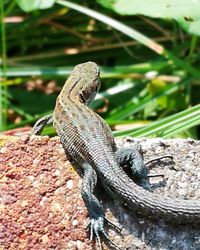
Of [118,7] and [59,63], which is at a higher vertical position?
[118,7]

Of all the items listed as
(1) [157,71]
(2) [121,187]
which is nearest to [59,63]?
(1) [157,71]

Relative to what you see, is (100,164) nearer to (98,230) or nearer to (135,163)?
(135,163)

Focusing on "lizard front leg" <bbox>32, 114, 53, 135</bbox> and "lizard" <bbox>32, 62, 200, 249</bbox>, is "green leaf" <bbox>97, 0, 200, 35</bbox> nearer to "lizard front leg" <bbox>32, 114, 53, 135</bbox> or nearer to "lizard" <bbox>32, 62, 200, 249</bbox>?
"lizard" <bbox>32, 62, 200, 249</bbox>

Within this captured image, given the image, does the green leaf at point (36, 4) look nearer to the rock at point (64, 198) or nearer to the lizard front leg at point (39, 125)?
the lizard front leg at point (39, 125)

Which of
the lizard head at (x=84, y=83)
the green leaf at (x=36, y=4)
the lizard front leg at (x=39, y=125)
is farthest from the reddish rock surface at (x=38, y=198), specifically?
the green leaf at (x=36, y=4)

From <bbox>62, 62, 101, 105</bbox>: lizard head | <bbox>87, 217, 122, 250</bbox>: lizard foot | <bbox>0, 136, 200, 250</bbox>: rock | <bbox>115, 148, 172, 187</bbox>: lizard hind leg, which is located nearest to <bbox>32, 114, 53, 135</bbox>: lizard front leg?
<bbox>62, 62, 101, 105</bbox>: lizard head

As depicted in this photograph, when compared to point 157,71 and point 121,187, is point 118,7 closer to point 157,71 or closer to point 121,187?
point 157,71

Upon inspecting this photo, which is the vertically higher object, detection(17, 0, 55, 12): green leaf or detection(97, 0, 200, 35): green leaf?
detection(97, 0, 200, 35): green leaf
